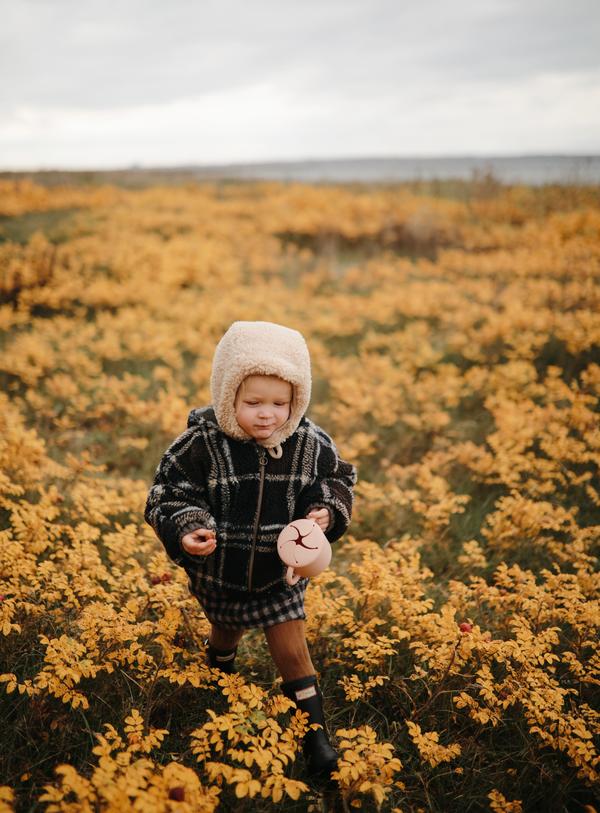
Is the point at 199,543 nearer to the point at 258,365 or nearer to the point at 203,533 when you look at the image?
the point at 203,533

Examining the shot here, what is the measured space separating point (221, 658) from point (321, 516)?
0.90m

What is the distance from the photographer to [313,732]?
6.28 ft

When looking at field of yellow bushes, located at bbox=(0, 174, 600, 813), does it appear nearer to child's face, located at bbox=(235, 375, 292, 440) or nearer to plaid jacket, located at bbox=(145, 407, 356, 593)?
plaid jacket, located at bbox=(145, 407, 356, 593)

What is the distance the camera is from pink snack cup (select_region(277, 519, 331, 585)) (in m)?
1.73

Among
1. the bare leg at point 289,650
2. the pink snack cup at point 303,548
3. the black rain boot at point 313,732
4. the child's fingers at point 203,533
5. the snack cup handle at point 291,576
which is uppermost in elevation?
the child's fingers at point 203,533

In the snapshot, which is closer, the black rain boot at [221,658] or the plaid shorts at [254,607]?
the plaid shorts at [254,607]

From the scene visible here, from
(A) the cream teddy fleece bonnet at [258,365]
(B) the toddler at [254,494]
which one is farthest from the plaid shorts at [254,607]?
(A) the cream teddy fleece bonnet at [258,365]

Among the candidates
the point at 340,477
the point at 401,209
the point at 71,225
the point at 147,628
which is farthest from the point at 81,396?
the point at 401,209

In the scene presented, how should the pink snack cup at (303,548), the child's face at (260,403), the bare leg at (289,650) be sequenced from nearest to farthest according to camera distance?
the pink snack cup at (303,548), the child's face at (260,403), the bare leg at (289,650)

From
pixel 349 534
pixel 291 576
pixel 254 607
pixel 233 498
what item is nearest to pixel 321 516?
pixel 291 576

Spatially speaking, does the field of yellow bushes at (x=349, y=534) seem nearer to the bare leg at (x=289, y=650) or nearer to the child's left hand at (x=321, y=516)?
the bare leg at (x=289, y=650)

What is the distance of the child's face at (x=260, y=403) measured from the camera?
184cm

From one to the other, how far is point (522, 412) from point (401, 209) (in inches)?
372

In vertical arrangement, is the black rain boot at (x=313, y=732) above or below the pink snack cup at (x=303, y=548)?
below
